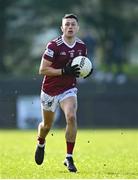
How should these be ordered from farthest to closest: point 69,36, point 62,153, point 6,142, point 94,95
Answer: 1. point 94,95
2. point 6,142
3. point 62,153
4. point 69,36

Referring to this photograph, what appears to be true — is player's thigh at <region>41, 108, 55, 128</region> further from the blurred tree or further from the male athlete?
the blurred tree

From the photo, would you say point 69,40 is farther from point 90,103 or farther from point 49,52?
point 90,103

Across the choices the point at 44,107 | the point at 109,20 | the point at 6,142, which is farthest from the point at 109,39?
the point at 44,107

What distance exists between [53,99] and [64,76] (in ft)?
1.25

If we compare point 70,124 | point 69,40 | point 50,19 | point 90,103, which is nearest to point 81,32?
point 50,19

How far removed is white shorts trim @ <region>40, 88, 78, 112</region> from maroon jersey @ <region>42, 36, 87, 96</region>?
5cm

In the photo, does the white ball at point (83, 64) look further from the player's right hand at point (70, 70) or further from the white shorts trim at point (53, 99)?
the white shorts trim at point (53, 99)

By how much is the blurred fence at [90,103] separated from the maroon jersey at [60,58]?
18033mm

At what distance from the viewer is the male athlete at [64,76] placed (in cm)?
1285

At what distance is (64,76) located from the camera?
13.0 meters

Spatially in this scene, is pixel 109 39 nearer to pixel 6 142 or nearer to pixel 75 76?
pixel 6 142

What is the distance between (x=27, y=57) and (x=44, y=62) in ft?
113

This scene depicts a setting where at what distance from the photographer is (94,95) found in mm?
31969

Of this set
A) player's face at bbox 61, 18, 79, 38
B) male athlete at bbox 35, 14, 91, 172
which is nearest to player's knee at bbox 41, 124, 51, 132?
male athlete at bbox 35, 14, 91, 172
